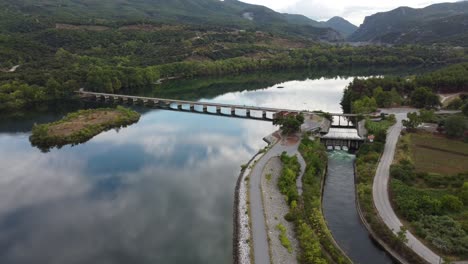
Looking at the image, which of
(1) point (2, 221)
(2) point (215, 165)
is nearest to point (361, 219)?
(2) point (215, 165)

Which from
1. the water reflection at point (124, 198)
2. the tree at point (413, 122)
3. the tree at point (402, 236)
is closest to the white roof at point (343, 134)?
the tree at point (413, 122)

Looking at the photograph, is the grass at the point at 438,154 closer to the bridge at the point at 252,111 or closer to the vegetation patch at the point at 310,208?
the bridge at the point at 252,111

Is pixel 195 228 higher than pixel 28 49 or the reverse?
the reverse

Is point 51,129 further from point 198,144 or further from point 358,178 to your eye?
point 358,178

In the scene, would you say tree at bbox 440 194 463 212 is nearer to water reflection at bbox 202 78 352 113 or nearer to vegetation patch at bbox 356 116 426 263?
vegetation patch at bbox 356 116 426 263

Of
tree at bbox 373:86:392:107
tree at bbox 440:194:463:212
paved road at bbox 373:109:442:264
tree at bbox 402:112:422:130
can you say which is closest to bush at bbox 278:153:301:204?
paved road at bbox 373:109:442:264
